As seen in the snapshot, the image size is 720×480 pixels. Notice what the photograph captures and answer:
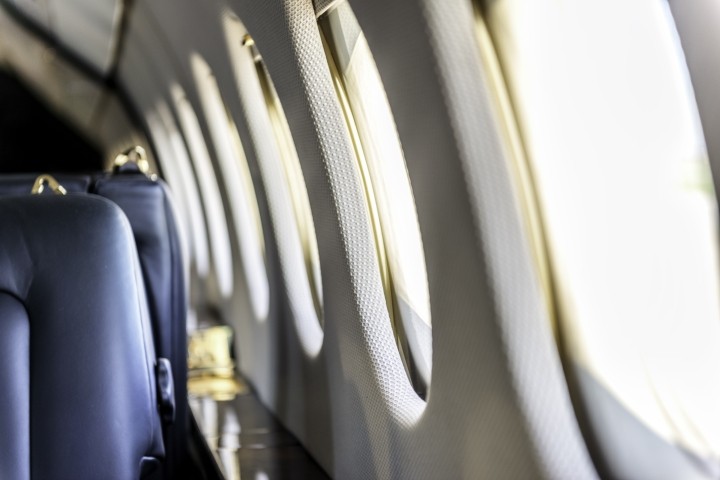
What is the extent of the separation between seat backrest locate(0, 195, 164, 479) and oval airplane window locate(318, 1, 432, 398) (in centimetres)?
98

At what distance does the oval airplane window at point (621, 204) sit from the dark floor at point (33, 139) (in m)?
17.2

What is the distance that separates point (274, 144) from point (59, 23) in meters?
7.35

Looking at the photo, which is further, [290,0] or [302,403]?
[302,403]

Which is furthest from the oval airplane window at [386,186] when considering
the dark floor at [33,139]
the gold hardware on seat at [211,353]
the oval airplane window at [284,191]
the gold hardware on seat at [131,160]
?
the dark floor at [33,139]

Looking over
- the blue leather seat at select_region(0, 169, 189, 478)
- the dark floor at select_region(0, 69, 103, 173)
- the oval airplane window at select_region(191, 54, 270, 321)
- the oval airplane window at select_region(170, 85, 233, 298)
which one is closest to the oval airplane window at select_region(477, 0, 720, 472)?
the blue leather seat at select_region(0, 169, 189, 478)

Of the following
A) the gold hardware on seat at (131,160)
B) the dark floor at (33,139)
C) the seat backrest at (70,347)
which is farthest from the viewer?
the dark floor at (33,139)

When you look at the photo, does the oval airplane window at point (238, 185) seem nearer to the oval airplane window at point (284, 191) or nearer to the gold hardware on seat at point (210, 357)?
the gold hardware on seat at point (210, 357)

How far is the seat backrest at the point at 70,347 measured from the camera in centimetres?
269

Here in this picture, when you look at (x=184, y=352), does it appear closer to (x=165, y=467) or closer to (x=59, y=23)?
(x=165, y=467)

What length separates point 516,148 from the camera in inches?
96.1

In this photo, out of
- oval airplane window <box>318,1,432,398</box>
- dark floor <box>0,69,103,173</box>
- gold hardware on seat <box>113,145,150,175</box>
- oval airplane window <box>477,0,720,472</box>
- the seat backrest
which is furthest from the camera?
dark floor <box>0,69,103,173</box>

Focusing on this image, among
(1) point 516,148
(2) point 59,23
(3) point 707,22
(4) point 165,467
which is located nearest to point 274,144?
(4) point 165,467

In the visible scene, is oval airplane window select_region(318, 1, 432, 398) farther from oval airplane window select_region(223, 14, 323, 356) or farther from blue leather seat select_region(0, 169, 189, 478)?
oval airplane window select_region(223, 14, 323, 356)

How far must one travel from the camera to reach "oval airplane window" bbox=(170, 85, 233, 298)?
28.7 ft
